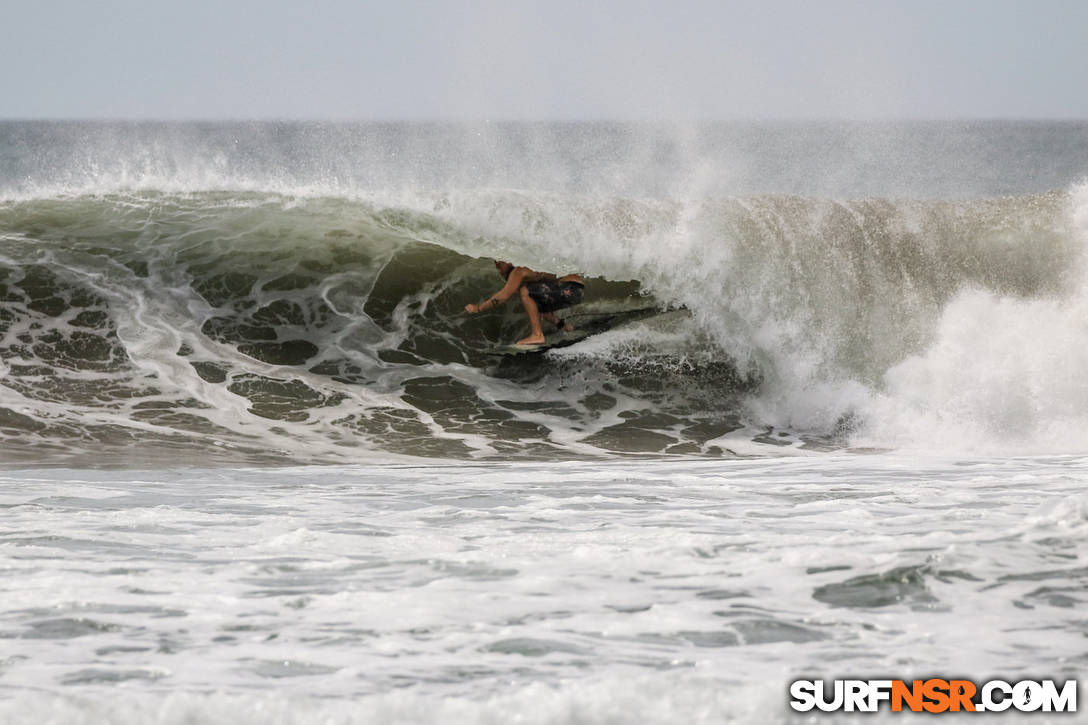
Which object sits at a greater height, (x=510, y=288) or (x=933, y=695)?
(x=510, y=288)

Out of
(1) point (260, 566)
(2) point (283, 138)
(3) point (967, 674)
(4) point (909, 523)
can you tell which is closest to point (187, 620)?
(1) point (260, 566)

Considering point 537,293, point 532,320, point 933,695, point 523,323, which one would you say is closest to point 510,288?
point 537,293

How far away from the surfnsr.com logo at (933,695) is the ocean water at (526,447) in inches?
3.1

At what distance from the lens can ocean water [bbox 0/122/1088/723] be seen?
125 inches

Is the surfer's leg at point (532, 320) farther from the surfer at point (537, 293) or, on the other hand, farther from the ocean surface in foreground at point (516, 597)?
the ocean surface in foreground at point (516, 597)

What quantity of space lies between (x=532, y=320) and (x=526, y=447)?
2.11m

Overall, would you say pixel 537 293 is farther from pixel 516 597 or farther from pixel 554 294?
pixel 516 597

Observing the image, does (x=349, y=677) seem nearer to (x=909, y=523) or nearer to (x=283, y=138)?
(x=909, y=523)

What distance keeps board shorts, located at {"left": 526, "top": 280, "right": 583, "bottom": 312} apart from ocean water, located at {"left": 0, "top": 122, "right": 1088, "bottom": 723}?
0.49 feet

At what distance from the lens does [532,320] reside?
977 centimetres

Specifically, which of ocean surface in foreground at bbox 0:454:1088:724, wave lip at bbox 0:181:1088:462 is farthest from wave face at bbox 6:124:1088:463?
ocean surface in foreground at bbox 0:454:1088:724

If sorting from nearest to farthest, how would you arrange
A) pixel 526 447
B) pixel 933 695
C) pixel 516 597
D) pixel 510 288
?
pixel 933 695
pixel 516 597
pixel 526 447
pixel 510 288

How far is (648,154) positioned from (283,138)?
52700 millimetres

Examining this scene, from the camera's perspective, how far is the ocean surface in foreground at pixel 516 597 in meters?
2.91
